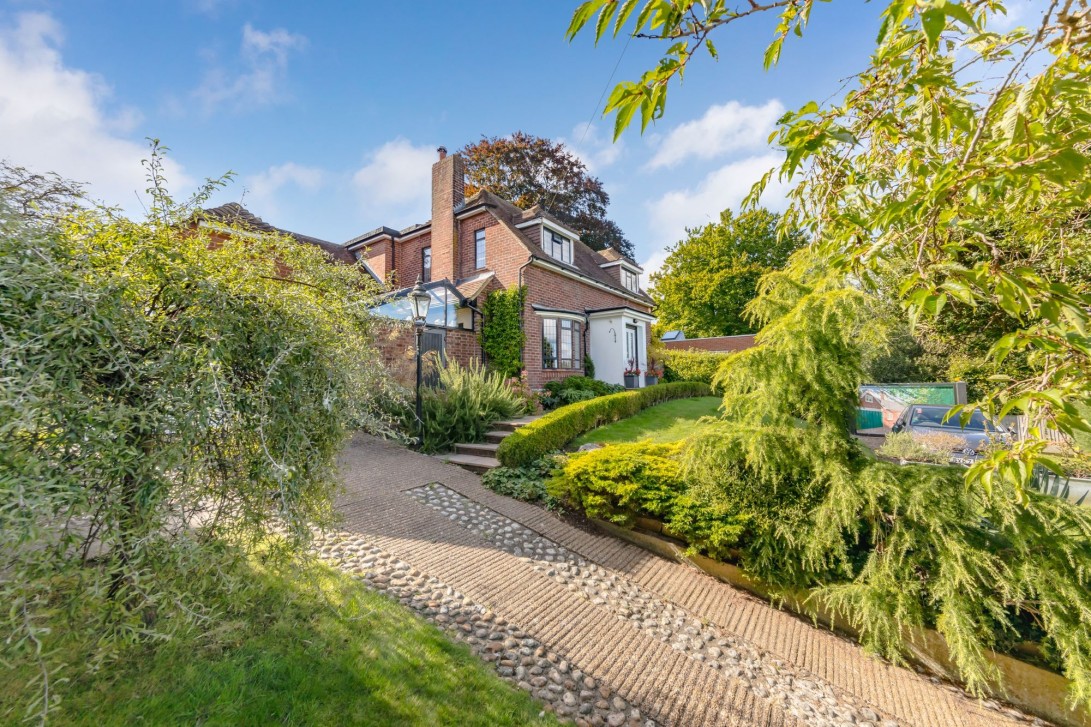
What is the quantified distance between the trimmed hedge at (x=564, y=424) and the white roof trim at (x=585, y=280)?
5119 mm

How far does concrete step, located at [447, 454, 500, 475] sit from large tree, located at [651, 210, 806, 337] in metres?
26.7

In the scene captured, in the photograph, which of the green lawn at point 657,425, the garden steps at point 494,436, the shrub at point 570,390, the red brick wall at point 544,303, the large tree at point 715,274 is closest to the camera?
the garden steps at point 494,436

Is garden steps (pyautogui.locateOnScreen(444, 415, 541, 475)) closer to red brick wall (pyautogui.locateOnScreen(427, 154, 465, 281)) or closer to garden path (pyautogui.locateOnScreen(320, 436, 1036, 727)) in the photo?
garden path (pyautogui.locateOnScreen(320, 436, 1036, 727))

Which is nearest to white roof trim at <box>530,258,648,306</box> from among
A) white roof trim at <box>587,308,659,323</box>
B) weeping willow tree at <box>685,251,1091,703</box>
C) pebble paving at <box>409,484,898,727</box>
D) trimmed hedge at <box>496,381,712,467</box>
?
white roof trim at <box>587,308,659,323</box>

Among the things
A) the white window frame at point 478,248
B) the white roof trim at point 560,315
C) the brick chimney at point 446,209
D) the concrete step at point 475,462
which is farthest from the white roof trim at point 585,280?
the concrete step at point 475,462

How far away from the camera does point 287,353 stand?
2.39 m

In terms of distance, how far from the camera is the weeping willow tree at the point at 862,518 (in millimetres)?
3426

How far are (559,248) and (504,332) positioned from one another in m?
5.20

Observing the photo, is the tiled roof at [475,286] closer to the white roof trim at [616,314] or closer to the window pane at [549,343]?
the window pane at [549,343]

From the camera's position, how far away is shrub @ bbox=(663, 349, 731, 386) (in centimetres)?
2028

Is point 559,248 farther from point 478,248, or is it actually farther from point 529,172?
point 529,172

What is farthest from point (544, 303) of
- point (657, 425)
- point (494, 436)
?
point (494, 436)

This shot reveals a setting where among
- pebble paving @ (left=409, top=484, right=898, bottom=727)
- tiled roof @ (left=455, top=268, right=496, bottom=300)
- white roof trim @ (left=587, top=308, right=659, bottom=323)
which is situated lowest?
pebble paving @ (left=409, top=484, right=898, bottom=727)

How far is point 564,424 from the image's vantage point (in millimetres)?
9180
